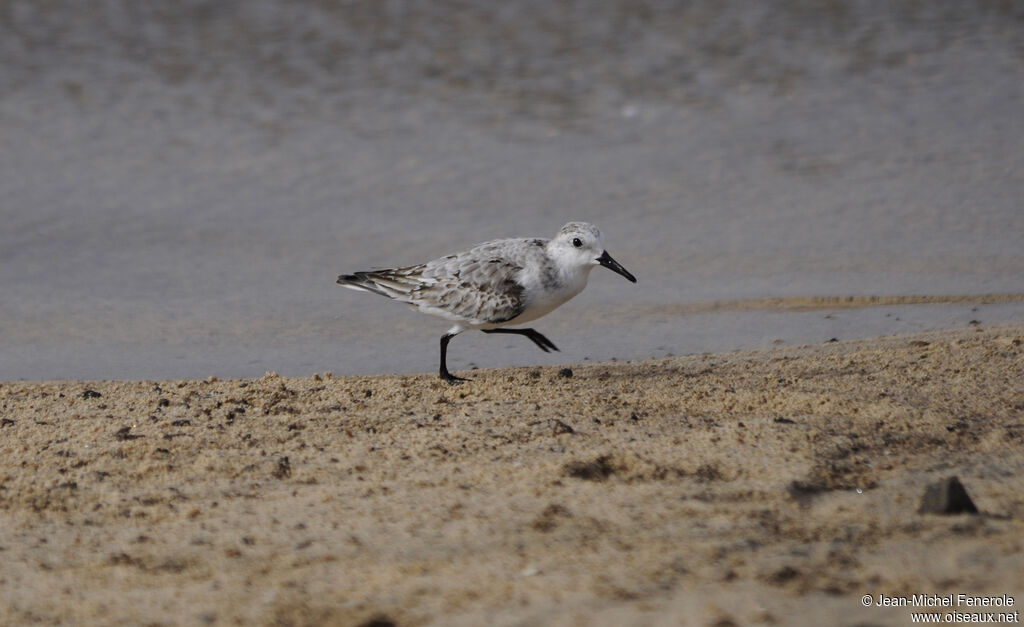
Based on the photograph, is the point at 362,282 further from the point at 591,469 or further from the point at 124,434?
the point at 591,469

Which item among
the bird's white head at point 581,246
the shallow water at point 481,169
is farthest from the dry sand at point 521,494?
the shallow water at point 481,169

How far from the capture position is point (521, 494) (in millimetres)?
3887

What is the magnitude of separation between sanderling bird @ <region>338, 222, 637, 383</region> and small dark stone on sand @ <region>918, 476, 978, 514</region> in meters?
2.30

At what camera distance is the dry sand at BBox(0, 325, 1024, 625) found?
10.3 feet

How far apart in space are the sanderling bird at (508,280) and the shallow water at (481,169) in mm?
476

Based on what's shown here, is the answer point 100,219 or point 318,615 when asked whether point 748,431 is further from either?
point 100,219

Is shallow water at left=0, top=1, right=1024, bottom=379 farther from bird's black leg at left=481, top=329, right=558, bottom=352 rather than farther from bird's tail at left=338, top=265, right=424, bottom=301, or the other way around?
bird's tail at left=338, top=265, right=424, bottom=301

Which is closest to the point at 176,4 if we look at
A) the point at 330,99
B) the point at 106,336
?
the point at 330,99

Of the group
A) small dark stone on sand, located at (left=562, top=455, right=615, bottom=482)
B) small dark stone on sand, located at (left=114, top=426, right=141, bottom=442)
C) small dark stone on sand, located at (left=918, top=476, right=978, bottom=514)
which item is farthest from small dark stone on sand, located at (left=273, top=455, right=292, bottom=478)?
small dark stone on sand, located at (left=918, top=476, right=978, bottom=514)

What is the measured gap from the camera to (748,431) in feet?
14.7

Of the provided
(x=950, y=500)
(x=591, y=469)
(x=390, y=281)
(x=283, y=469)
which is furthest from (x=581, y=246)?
(x=950, y=500)

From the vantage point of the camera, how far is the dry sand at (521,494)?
124 inches

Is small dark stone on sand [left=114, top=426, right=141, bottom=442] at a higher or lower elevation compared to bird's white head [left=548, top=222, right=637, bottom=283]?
lower

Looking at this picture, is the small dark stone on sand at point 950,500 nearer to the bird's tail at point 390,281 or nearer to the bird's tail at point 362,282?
the bird's tail at point 390,281
